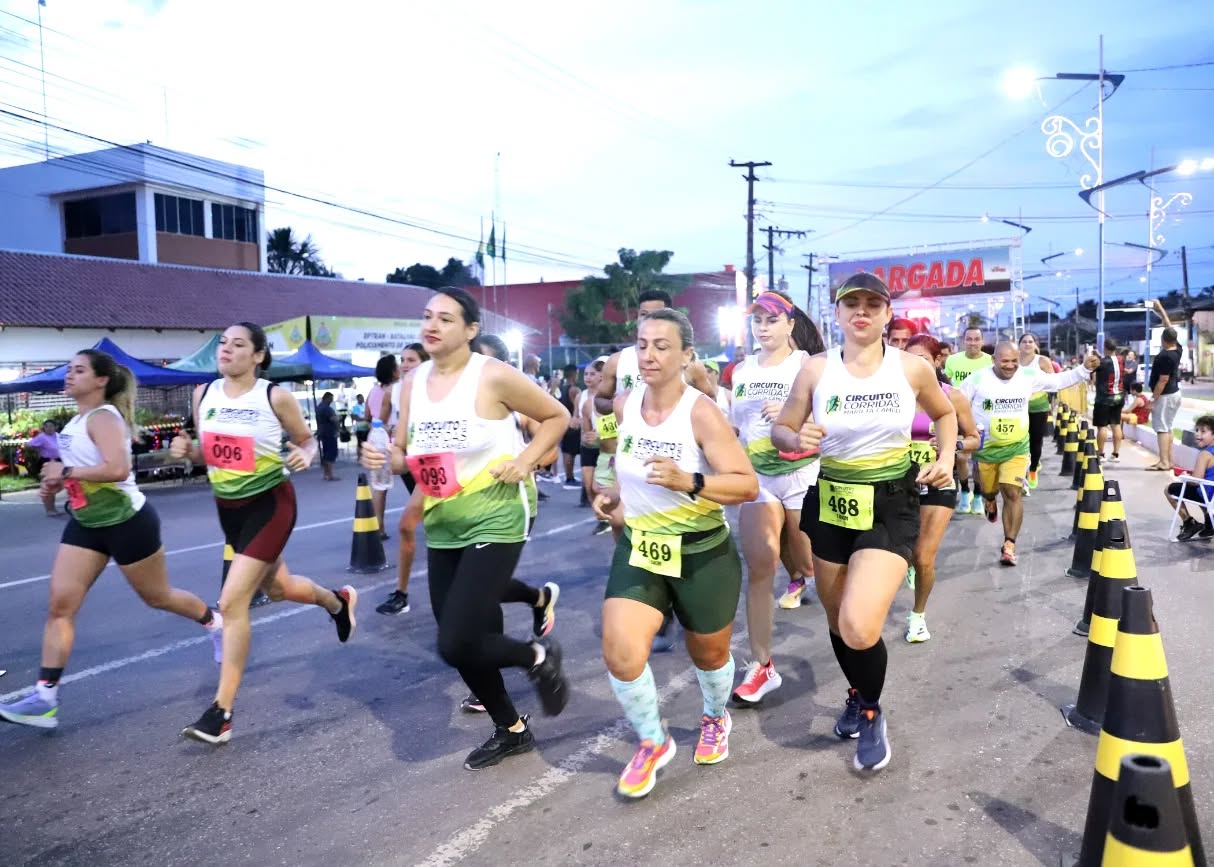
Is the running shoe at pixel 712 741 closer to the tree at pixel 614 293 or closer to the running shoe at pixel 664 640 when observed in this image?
the running shoe at pixel 664 640

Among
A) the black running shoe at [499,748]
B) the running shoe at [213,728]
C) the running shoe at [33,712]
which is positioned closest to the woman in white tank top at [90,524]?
the running shoe at [33,712]

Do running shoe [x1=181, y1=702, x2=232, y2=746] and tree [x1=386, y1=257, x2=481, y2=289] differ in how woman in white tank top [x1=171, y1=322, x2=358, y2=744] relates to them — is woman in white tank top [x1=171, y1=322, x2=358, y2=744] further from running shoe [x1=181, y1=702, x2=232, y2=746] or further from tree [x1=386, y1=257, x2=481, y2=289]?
tree [x1=386, y1=257, x2=481, y2=289]

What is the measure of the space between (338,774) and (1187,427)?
59.0ft

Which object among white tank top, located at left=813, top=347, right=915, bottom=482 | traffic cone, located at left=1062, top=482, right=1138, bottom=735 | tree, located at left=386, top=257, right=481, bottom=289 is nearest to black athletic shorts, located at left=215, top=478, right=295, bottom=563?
white tank top, located at left=813, top=347, right=915, bottom=482

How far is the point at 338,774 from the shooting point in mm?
4133

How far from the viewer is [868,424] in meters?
4.09

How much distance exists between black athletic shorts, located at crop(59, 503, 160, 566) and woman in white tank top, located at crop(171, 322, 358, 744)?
0.41 meters

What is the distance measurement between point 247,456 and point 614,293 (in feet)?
159

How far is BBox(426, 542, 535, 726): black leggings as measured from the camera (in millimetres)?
3949

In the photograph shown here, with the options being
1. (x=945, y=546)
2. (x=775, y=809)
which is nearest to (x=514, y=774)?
(x=775, y=809)

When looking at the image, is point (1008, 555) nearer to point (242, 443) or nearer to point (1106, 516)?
point (1106, 516)

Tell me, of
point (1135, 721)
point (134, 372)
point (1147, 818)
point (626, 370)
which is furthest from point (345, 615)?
point (134, 372)

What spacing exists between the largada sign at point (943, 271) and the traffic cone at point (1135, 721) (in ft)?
90.6

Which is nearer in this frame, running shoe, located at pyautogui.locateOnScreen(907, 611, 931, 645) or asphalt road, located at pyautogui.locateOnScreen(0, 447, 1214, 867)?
asphalt road, located at pyautogui.locateOnScreen(0, 447, 1214, 867)
